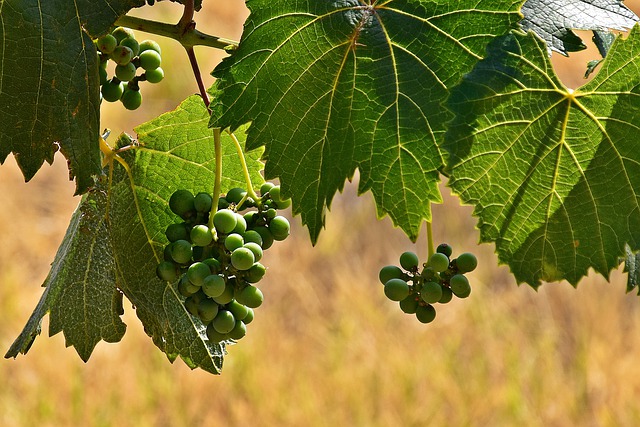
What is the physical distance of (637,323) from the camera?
449 centimetres

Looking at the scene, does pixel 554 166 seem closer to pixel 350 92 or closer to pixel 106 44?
pixel 350 92

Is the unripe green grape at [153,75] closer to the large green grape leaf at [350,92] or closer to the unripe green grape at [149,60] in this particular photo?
the unripe green grape at [149,60]

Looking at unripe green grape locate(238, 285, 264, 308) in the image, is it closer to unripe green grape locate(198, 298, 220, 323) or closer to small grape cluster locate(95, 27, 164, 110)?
unripe green grape locate(198, 298, 220, 323)

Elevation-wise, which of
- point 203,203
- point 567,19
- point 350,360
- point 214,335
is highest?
point 567,19

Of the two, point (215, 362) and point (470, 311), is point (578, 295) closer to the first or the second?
point (470, 311)

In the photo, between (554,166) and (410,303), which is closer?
(554,166)

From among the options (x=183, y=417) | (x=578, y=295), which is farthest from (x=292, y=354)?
(x=578, y=295)

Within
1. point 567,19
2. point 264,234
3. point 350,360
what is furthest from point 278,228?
point 350,360

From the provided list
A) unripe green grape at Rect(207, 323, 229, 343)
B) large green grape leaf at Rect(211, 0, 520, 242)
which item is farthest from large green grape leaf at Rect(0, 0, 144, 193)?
unripe green grape at Rect(207, 323, 229, 343)

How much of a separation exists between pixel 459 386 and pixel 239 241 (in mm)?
3536

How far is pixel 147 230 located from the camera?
2.94 ft

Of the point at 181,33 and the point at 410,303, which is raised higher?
the point at 181,33

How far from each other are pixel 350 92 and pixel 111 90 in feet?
0.98

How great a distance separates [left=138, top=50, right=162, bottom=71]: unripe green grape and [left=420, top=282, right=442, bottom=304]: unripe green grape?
354 millimetres
